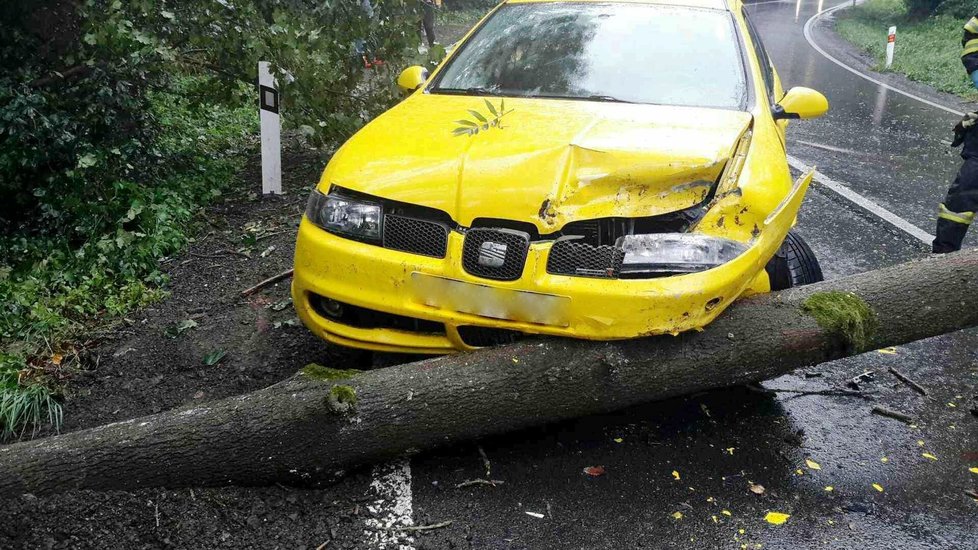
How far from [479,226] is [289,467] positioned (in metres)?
1.11

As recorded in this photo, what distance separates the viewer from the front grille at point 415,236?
2998 millimetres

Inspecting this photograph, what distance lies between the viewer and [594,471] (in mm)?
2992

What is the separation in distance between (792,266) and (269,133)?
4.34m

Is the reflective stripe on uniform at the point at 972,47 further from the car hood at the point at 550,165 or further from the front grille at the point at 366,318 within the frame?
the front grille at the point at 366,318

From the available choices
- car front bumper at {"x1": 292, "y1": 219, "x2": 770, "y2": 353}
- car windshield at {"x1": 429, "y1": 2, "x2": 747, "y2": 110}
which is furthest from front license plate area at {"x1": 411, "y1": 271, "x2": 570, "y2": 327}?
car windshield at {"x1": 429, "y1": 2, "x2": 747, "y2": 110}

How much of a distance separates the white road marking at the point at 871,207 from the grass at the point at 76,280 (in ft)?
15.6

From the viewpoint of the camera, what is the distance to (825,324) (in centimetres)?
306

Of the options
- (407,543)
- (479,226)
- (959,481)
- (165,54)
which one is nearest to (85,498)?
(407,543)

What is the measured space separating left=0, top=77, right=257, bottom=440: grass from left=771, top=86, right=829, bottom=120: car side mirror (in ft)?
12.0

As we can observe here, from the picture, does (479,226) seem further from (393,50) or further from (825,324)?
(393,50)

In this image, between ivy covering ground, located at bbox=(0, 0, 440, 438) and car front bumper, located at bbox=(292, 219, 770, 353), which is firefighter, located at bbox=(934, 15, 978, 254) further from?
ivy covering ground, located at bbox=(0, 0, 440, 438)

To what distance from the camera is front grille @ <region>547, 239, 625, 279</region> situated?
2.86 metres

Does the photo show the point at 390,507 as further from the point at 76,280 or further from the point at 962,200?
the point at 962,200

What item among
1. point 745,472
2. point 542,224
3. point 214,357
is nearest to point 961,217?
point 745,472
